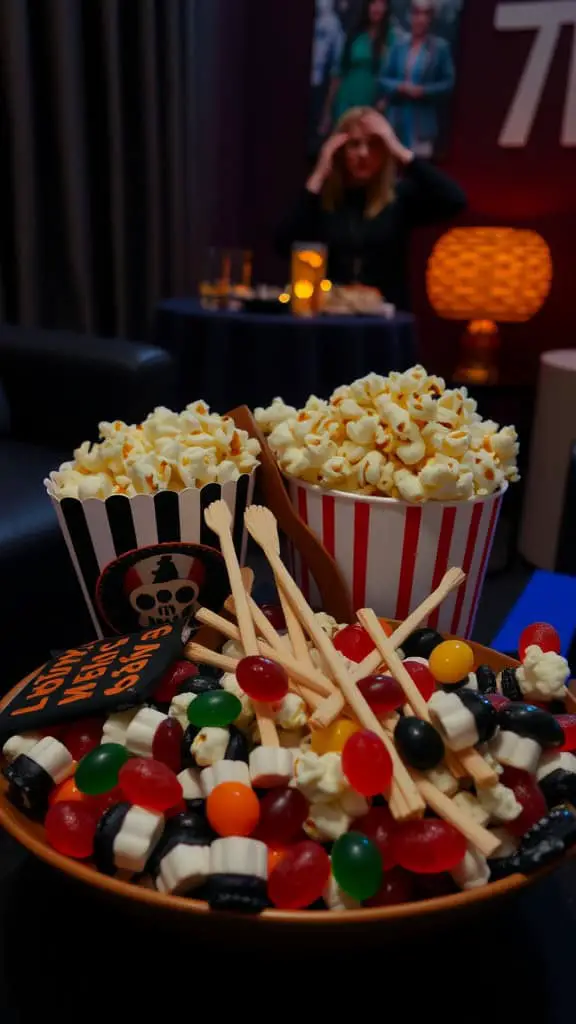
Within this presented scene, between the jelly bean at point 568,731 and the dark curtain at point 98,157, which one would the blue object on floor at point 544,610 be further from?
the dark curtain at point 98,157

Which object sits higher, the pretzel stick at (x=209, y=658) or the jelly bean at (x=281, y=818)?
the pretzel stick at (x=209, y=658)

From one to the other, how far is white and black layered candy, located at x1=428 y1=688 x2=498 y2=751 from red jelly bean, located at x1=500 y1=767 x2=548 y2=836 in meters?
0.04

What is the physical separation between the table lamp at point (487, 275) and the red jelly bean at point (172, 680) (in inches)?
85.5

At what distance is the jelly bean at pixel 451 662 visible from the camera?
0.52 metres

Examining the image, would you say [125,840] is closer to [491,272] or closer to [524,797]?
[524,797]

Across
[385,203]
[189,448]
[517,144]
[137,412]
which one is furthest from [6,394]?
[517,144]

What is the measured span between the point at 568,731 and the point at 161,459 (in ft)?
1.28

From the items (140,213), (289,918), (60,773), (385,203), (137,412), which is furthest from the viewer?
(140,213)

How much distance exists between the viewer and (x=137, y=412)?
4.93 feet

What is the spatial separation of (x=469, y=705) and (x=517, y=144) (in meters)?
3.08

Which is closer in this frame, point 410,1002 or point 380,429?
point 410,1002

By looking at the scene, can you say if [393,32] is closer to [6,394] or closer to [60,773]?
[6,394]

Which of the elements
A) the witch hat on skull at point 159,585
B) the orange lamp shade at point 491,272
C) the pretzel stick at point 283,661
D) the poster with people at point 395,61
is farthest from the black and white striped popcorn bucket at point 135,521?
the poster with people at point 395,61

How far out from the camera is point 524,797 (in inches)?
17.5
